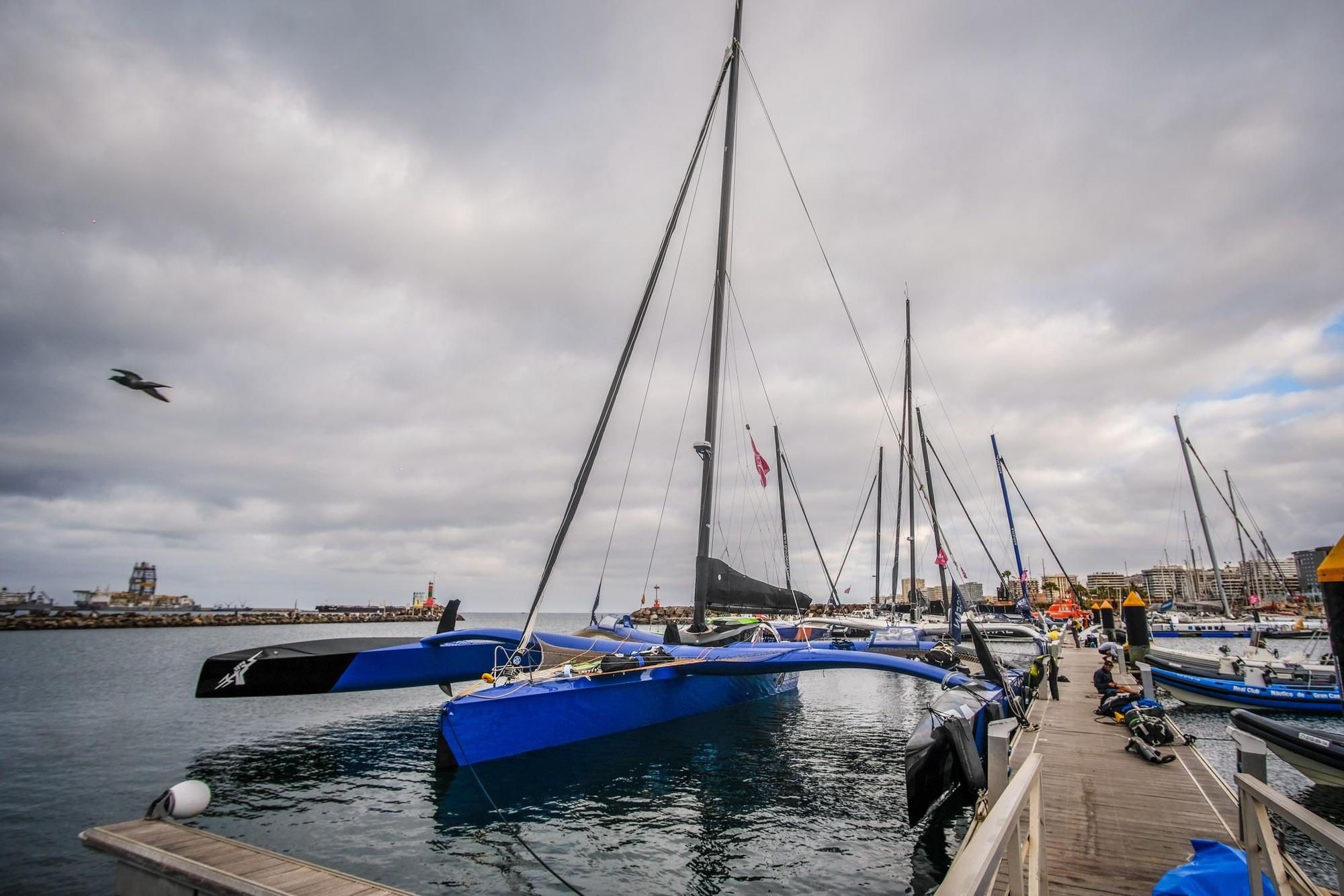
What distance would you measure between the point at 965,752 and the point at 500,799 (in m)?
5.36

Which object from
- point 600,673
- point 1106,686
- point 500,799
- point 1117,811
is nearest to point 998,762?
point 1117,811

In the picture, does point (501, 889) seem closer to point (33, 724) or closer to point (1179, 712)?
point (33, 724)

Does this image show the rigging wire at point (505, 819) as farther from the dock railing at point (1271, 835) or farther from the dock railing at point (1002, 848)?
the dock railing at point (1271, 835)

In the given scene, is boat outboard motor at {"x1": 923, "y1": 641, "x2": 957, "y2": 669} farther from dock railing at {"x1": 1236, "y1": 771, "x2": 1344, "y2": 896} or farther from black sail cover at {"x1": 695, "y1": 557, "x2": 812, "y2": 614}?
dock railing at {"x1": 1236, "y1": 771, "x2": 1344, "y2": 896}

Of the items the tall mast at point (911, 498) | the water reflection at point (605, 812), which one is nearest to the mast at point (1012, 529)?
the tall mast at point (911, 498)

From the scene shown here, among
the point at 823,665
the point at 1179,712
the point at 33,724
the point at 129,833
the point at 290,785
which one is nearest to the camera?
the point at 129,833

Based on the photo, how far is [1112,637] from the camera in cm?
2739

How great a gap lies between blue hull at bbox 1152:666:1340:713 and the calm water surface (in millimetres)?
7509

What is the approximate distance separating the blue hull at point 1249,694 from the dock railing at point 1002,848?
47.7ft

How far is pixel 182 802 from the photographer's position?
4355 mm

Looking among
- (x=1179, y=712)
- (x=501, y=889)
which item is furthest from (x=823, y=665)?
(x=1179, y=712)

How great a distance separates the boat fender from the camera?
638 centimetres

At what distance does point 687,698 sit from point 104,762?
9.33 m

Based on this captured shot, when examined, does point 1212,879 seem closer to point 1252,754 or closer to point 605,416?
point 1252,754
